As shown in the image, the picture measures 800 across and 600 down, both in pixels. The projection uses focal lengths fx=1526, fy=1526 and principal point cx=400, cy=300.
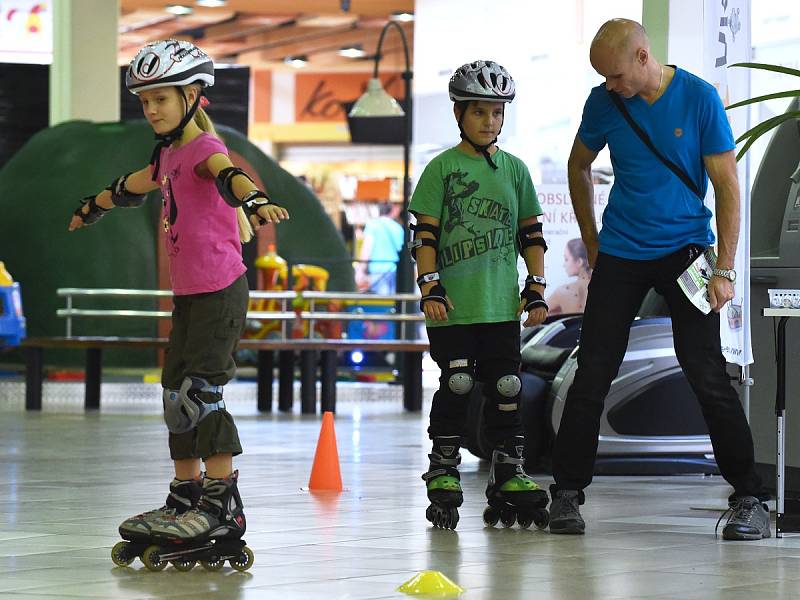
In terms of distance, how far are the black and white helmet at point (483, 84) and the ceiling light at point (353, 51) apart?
24.1m

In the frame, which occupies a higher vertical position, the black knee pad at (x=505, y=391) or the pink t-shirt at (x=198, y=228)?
the pink t-shirt at (x=198, y=228)

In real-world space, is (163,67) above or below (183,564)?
above

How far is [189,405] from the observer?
4.27 m

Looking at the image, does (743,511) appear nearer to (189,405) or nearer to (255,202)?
(189,405)

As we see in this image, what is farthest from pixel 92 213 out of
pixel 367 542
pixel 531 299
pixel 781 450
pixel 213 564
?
pixel 781 450

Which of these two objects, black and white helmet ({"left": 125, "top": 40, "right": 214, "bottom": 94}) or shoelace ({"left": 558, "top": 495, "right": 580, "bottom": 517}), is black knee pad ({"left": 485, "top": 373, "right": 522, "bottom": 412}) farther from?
black and white helmet ({"left": 125, "top": 40, "right": 214, "bottom": 94})

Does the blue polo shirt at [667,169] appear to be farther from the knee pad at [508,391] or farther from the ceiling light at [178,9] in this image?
the ceiling light at [178,9]

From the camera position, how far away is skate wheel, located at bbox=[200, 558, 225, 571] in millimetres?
4219

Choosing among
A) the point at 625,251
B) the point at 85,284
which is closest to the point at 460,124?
the point at 625,251

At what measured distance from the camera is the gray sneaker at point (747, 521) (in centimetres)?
492

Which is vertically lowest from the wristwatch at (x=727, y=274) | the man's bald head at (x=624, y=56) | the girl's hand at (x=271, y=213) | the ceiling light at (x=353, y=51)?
the wristwatch at (x=727, y=274)

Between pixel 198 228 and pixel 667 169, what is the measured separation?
5.27 feet

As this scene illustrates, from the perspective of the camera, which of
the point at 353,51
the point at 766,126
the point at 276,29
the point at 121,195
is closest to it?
the point at 121,195

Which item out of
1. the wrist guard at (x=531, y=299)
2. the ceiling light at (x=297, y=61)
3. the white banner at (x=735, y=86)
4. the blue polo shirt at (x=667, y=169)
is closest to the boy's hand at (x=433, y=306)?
the wrist guard at (x=531, y=299)
